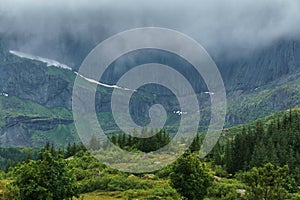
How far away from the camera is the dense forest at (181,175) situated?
57.1m

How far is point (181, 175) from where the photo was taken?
6234 cm

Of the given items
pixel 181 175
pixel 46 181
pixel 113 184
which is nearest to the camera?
pixel 46 181

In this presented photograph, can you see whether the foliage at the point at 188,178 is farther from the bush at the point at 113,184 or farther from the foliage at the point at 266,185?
the bush at the point at 113,184

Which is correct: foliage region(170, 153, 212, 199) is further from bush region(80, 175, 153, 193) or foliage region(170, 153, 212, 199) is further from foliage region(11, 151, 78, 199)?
bush region(80, 175, 153, 193)

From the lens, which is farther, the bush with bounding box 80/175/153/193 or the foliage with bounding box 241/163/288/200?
the bush with bounding box 80/175/153/193

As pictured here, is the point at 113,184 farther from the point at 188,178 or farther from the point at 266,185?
the point at 266,185

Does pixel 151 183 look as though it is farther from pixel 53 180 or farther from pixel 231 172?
pixel 53 180

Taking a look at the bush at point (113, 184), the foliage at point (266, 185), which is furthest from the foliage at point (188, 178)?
the bush at point (113, 184)

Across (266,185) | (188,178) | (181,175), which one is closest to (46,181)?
(181,175)

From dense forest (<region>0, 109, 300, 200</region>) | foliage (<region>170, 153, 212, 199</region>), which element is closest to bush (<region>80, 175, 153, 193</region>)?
dense forest (<region>0, 109, 300, 200</region>)

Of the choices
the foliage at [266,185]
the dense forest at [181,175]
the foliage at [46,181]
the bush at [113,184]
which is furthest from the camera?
the bush at [113,184]

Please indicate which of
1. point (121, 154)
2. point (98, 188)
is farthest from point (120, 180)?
point (121, 154)

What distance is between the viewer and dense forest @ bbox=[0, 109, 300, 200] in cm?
5712

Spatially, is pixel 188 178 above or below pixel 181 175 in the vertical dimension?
below
